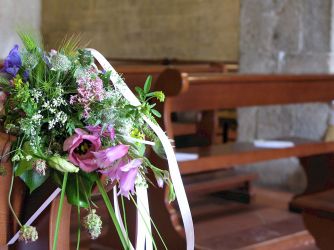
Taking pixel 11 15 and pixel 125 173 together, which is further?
pixel 11 15

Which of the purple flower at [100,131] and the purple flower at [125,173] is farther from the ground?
the purple flower at [100,131]

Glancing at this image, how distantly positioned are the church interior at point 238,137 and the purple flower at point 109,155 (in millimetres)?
160

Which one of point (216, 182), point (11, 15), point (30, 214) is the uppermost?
point (11, 15)

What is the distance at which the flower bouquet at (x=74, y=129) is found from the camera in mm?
1365

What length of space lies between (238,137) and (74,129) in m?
4.88

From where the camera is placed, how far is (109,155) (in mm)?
1336

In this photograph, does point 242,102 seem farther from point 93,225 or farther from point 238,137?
point 93,225

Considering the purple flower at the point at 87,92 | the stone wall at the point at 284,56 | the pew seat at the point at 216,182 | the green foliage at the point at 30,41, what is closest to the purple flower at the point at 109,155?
the purple flower at the point at 87,92

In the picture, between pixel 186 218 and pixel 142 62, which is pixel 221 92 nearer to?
pixel 186 218

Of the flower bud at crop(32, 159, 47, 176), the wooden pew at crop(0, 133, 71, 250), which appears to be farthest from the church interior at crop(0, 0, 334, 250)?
the flower bud at crop(32, 159, 47, 176)

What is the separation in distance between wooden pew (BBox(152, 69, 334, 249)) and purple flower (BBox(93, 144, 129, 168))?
172 cm

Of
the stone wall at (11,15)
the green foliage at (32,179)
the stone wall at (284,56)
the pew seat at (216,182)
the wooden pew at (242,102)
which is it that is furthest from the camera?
the stone wall at (11,15)

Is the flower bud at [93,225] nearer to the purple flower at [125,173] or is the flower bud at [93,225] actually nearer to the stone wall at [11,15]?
the purple flower at [125,173]

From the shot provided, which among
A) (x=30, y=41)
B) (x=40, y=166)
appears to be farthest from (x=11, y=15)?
(x=40, y=166)
